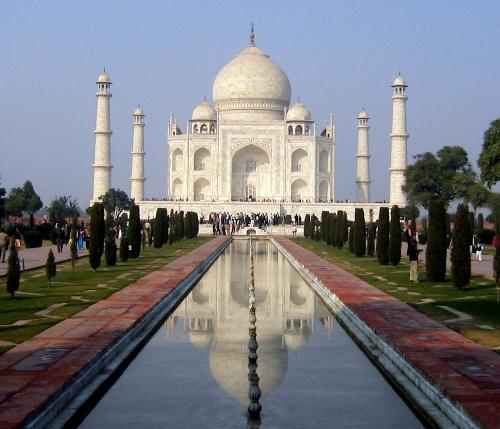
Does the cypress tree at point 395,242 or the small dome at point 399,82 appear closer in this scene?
the cypress tree at point 395,242

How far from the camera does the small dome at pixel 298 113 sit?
140 feet

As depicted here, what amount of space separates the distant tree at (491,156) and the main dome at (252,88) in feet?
58.6

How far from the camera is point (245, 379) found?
521cm

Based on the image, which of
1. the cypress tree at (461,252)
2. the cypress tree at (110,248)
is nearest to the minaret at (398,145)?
the cypress tree at (110,248)

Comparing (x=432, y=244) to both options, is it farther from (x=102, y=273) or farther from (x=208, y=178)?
(x=208, y=178)

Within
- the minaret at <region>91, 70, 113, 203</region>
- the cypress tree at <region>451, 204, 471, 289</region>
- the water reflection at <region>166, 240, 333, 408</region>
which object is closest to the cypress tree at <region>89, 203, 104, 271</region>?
the water reflection at <region>166, 240, 333, 408</region>

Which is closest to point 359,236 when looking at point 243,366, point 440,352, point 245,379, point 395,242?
point 395,242

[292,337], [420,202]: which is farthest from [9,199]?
[292,337]

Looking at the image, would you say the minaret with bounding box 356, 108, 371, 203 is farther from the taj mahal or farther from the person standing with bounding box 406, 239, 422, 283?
the person standing with bounding box 406, 239, 422, 283

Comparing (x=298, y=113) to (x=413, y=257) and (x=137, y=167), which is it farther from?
(x=413, y=257)

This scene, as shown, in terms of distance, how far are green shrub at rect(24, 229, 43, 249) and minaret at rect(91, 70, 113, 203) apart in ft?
58.4

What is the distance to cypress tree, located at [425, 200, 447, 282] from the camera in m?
11.3

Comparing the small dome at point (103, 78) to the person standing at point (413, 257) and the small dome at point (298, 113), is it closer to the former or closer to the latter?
the small dome at point (298, 113)

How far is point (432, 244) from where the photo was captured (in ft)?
37.2
